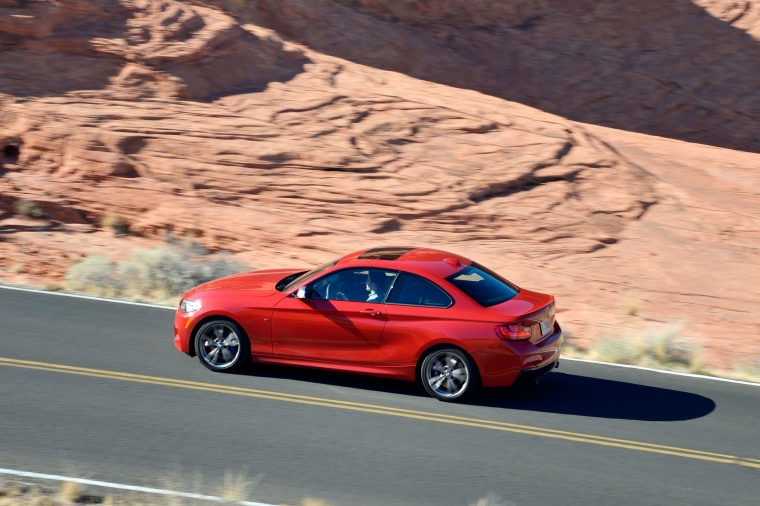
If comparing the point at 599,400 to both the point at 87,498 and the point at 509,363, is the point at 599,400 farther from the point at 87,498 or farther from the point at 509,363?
the point at 87,498

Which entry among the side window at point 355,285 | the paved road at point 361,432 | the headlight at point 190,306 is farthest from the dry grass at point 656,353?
the headlight at point 190,306

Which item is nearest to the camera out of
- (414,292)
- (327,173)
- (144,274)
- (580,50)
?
(414,292)

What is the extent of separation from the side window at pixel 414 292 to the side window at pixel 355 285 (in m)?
0.09

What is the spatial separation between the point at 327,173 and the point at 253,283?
9171 millimetres

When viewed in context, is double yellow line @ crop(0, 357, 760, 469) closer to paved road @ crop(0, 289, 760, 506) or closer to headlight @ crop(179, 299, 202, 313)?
paved road @ crop(0, 289, 760, 506)

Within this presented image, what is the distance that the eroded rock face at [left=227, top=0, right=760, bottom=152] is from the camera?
28.8 metres

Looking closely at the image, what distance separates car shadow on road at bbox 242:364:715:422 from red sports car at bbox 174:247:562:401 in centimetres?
34

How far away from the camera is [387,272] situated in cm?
959

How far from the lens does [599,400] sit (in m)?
9.78

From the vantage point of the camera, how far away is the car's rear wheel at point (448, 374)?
918cm

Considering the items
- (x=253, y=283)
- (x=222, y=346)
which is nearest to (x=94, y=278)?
(x=253, y=283)

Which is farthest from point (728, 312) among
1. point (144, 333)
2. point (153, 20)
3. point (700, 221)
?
point (153, 20)

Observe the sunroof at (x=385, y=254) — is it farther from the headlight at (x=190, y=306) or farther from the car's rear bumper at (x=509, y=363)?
the headlight at (x=190, y=306)

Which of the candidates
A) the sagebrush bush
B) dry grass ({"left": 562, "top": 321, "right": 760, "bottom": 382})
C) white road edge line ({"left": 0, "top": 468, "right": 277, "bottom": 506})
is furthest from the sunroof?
the sagebrush bush
